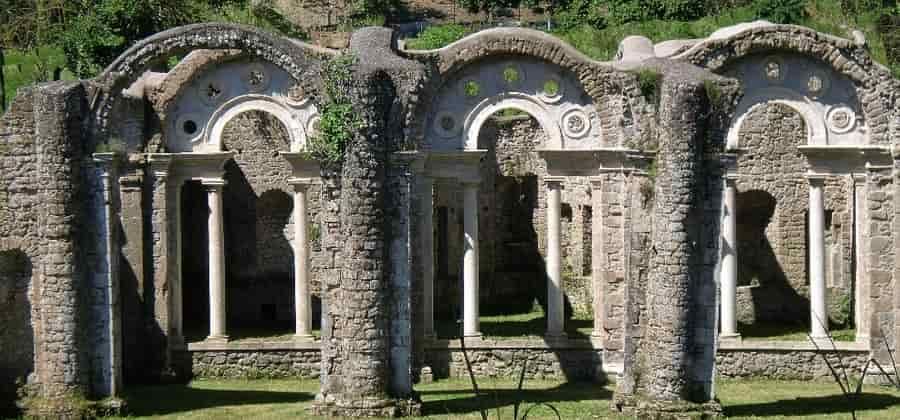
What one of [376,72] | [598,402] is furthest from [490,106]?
[598,402]

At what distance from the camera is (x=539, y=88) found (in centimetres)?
2303

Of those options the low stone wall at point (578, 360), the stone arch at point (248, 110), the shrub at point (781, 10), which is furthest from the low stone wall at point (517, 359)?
the shrub at point (781, 10)

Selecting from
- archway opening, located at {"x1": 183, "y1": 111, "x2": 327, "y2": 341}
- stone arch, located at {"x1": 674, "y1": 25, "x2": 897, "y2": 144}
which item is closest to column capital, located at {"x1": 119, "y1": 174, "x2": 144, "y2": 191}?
archway opening, located at {"x1": 183, "y1": 111, "x2": 327, "y2": 341}

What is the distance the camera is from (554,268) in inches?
963

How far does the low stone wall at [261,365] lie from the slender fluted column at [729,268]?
7.67 metres

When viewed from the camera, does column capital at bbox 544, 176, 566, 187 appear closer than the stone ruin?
No

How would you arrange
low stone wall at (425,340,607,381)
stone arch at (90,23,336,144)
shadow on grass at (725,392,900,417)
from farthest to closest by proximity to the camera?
low stone wall at (425,340,607,381) → stone arch at (90,23,336,144) → shadow on grass at (725,392,900,417)

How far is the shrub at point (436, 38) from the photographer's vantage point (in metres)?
43.0

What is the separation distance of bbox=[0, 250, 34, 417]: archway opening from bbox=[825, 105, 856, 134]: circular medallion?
1360cm

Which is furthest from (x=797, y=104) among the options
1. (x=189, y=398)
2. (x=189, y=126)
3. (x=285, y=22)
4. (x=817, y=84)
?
(x=285, y=22)

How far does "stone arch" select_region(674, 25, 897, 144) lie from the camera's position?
2264 cm

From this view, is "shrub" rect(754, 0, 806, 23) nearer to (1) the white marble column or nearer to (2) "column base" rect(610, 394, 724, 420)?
(1) the white marble column

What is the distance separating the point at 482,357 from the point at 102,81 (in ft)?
26.9

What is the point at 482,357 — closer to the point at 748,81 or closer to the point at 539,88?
the point at 539,88
